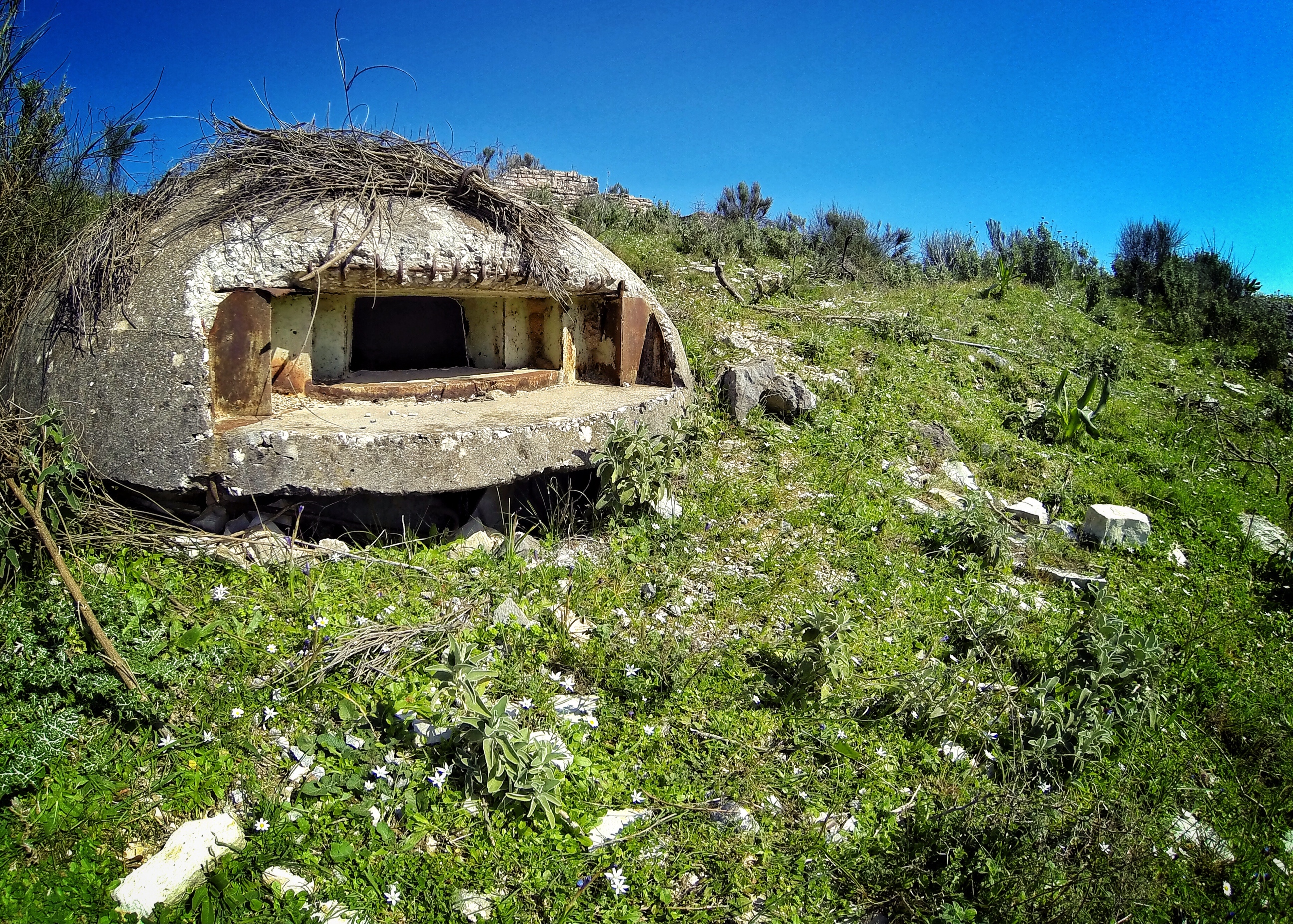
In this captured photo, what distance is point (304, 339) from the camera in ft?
12.6

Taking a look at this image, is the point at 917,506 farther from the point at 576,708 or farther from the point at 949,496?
the point at 576,708

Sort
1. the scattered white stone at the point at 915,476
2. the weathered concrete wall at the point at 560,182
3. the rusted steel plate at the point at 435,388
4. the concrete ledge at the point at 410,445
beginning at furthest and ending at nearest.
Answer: the weathered concrete wall at the point at 560,182 → the scattered white stone at the point at 915,476 → the rusted steel plate at the point at 435,388 → the concrete ledge at the point at 410,445

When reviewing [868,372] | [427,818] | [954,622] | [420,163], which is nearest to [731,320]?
[868,372]

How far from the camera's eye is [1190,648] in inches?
141

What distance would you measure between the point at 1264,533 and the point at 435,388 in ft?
18.5

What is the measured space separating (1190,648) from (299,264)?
480cm

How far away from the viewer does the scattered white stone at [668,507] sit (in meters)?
4.22

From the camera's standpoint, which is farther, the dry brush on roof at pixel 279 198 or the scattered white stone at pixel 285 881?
the dry brush on roof at pixel 279 198

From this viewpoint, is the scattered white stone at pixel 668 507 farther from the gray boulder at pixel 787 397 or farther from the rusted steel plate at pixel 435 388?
the gray boulder at pixel 787 397

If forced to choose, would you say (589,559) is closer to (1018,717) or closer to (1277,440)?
(1018,717)

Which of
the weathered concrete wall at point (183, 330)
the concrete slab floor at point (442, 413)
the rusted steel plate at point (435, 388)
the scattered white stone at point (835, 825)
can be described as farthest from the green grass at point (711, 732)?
the rusted steel plate at point (435, 388)

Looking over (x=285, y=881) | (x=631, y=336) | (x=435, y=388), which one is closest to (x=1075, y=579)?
(x=631, y=336)

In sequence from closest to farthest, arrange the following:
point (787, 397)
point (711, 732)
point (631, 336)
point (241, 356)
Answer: point (711, 732)
point (241, 356)
point (631, 336)
point (787, 397)

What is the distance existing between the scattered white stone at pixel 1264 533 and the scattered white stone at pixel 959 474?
1.66 meters
